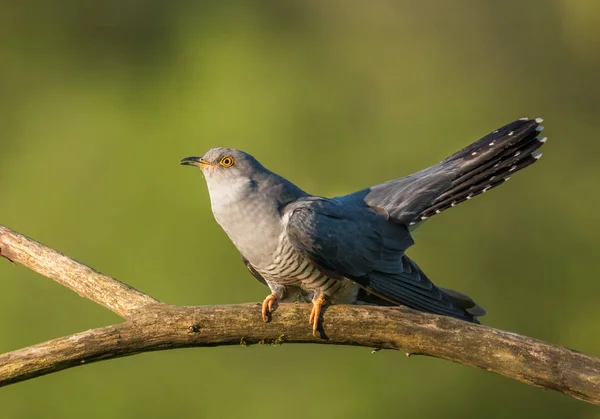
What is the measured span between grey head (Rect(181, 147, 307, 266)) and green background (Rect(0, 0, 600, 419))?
2.78m

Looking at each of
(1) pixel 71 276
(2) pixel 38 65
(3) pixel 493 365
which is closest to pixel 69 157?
(2) pixel 38 65

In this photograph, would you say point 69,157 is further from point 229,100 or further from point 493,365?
point 493,365

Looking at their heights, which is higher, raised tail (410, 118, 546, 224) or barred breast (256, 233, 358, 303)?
raised tail (410, 118, 546, 224)

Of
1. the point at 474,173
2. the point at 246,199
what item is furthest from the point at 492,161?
the point at 246,199

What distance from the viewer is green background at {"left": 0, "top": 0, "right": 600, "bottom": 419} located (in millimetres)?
5805

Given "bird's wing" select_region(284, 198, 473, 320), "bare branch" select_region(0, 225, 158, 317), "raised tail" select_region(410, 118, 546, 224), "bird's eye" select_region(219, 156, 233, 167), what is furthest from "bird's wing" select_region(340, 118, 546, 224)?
"bare branch" select_region(0, 225, 158, 317)

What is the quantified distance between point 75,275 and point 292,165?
12.5 ft

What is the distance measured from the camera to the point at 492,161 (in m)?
3.19

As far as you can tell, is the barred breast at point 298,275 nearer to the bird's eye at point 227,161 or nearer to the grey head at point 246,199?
the grey head at point 246,199

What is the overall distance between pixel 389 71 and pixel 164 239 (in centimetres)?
307

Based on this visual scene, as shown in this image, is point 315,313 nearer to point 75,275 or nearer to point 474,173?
point 75,275

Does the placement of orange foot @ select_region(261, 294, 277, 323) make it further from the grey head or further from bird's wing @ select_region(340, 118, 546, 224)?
bird's wing @ select_region(340, 118, 546, 224)

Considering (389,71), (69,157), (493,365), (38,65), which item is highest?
(38,65)

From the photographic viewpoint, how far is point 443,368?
6191 millimetres
